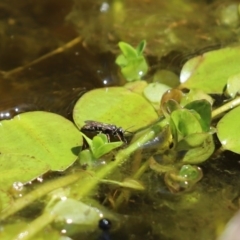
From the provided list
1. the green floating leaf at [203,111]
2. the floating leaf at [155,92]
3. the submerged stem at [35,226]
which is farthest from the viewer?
the floating leaf at [155,92]

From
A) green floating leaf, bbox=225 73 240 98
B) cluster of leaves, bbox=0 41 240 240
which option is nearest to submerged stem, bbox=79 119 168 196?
cluster of leaves, bbox=0 41 240 240

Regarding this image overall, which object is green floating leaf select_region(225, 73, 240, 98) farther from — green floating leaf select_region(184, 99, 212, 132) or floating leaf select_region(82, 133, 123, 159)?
floating leaf select_region(82, 133, 123, 159)

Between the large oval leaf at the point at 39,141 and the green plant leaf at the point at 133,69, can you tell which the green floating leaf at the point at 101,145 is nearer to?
the large oval leaf at the point at 39,141

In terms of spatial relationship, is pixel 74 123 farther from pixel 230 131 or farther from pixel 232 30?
pixel 232 30

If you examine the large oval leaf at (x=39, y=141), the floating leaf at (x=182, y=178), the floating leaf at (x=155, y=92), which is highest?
the large oval leaf at (x=39, y=141)

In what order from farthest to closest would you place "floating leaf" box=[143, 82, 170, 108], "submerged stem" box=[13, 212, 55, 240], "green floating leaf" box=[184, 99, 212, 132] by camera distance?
"floating leaf" box=[143, 82, 170, 108] < "green floating leaf" box=[184, 99, 212, 132] < "submerged stem" box=[13, 212, 55, 240]

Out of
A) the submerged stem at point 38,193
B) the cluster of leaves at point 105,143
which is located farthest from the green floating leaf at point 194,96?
the submerged stem at point 38,193
